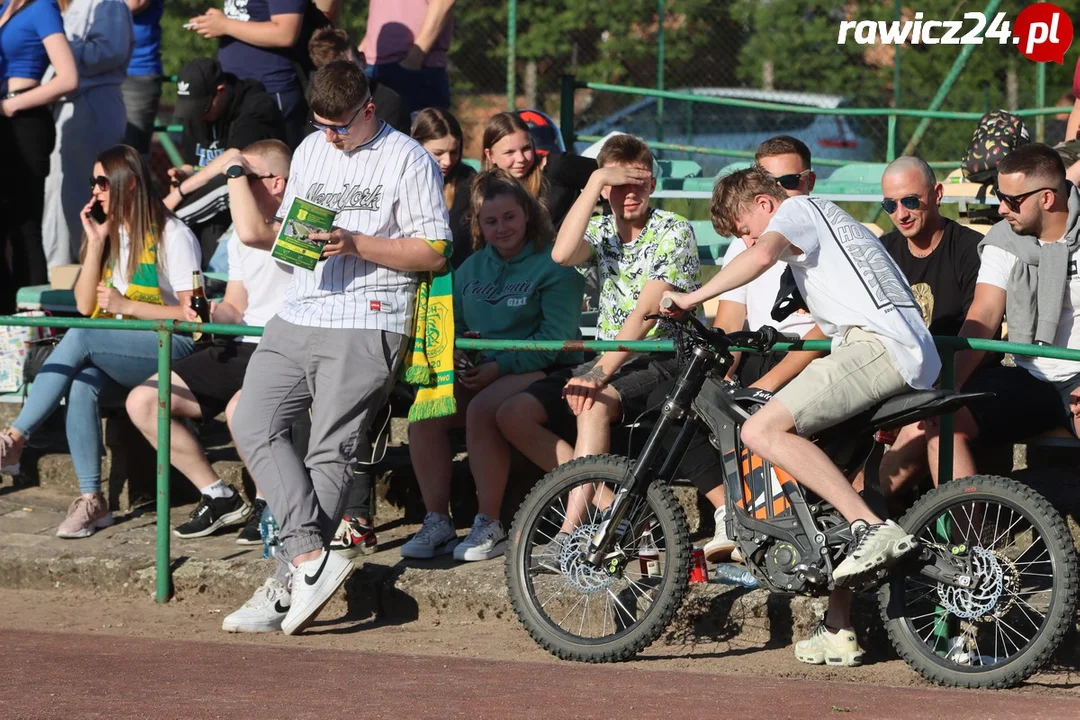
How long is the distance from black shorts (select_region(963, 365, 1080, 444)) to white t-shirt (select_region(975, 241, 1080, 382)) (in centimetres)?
4

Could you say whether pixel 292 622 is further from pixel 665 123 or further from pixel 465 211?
pixel 665 123

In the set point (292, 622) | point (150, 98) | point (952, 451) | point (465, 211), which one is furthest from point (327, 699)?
point (150, 98)

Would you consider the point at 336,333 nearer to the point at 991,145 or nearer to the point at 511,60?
the point at 991,145

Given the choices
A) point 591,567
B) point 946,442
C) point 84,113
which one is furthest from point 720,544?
point 84,113

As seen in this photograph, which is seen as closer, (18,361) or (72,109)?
(18,361)

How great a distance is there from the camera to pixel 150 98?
10133mm

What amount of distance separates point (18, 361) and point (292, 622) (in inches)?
112

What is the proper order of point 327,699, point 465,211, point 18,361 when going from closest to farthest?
point 327,699 → point 465,211 → point 18,361

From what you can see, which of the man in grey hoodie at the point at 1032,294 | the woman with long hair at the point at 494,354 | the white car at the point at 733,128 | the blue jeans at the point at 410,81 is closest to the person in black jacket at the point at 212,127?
the blue jeans at the point at 410,81

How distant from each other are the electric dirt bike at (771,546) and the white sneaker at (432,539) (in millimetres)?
818

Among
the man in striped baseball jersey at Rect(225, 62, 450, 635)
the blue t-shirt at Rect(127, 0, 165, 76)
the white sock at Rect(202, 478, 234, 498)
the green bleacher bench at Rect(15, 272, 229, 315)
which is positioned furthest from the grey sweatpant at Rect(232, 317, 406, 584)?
the blue t-shirt at Rect(127, 0, 165, 76)

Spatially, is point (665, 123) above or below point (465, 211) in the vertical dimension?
above

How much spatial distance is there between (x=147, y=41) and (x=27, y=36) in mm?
1323

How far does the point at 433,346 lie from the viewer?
5605 millimetres
